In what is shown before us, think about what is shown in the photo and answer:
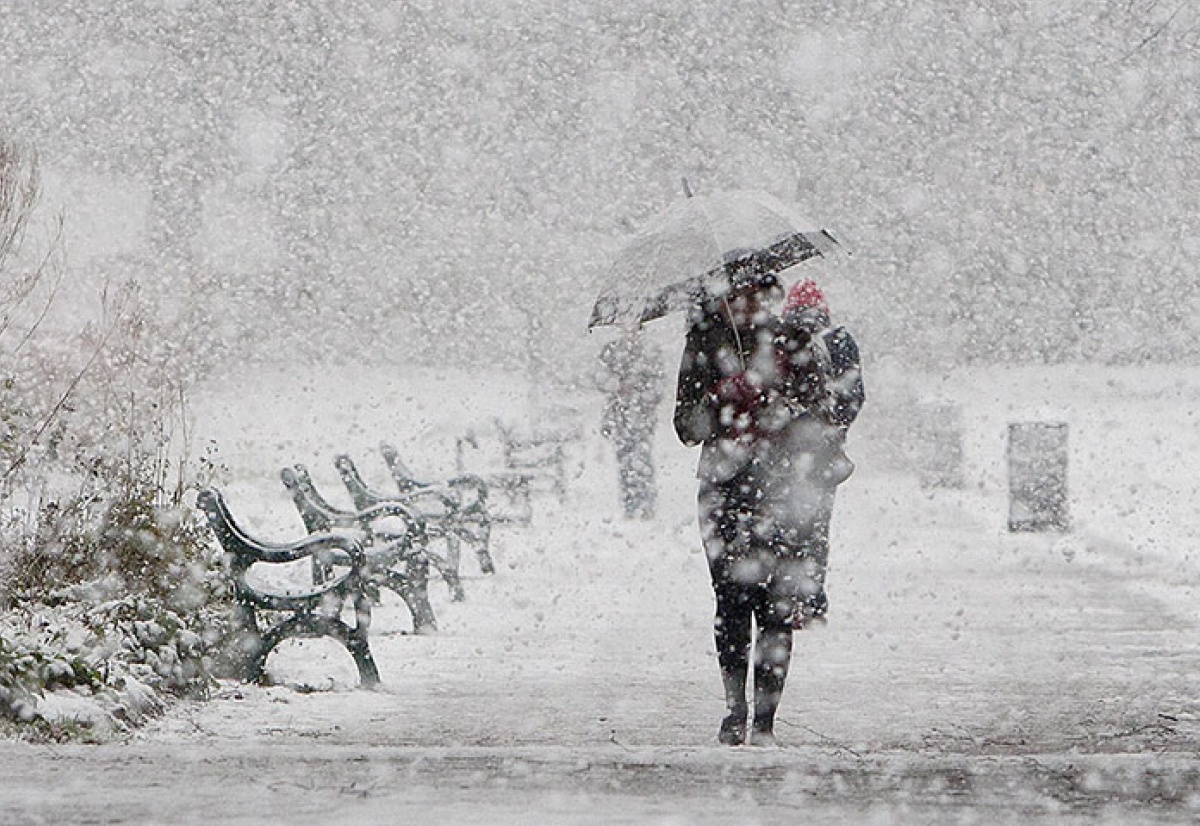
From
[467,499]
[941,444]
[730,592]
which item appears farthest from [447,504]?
[941,444]

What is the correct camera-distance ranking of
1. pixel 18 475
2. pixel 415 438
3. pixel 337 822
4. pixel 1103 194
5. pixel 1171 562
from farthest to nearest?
1. pixel 1103 194
2. pixel 415 438
3. pixel 1171 562
4. pixel 18 475
5. pixel 337 822

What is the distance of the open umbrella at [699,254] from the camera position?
256 inches

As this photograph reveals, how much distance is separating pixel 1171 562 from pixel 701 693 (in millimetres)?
6104

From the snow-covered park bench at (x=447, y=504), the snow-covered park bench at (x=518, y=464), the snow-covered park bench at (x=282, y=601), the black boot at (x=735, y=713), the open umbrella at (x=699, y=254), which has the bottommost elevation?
the black boot at (x=735, y=713)

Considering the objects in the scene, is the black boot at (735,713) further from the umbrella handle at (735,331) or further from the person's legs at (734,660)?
the umbrella handle at (735,331)

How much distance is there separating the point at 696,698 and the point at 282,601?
5.65 ft

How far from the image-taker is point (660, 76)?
3014 cm

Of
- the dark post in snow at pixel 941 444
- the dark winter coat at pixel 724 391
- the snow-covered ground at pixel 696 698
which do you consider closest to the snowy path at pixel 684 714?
the snow-covered ground at pixel 696 698

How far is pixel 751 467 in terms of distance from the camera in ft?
20.4

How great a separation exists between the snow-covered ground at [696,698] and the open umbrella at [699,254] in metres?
1.53

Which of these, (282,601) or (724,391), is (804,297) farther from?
(282,601)

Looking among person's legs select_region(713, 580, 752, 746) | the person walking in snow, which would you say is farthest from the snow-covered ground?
the person walking in snow

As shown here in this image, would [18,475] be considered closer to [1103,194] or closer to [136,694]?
[136,694]

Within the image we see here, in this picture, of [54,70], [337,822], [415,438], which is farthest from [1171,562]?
[54,70]
